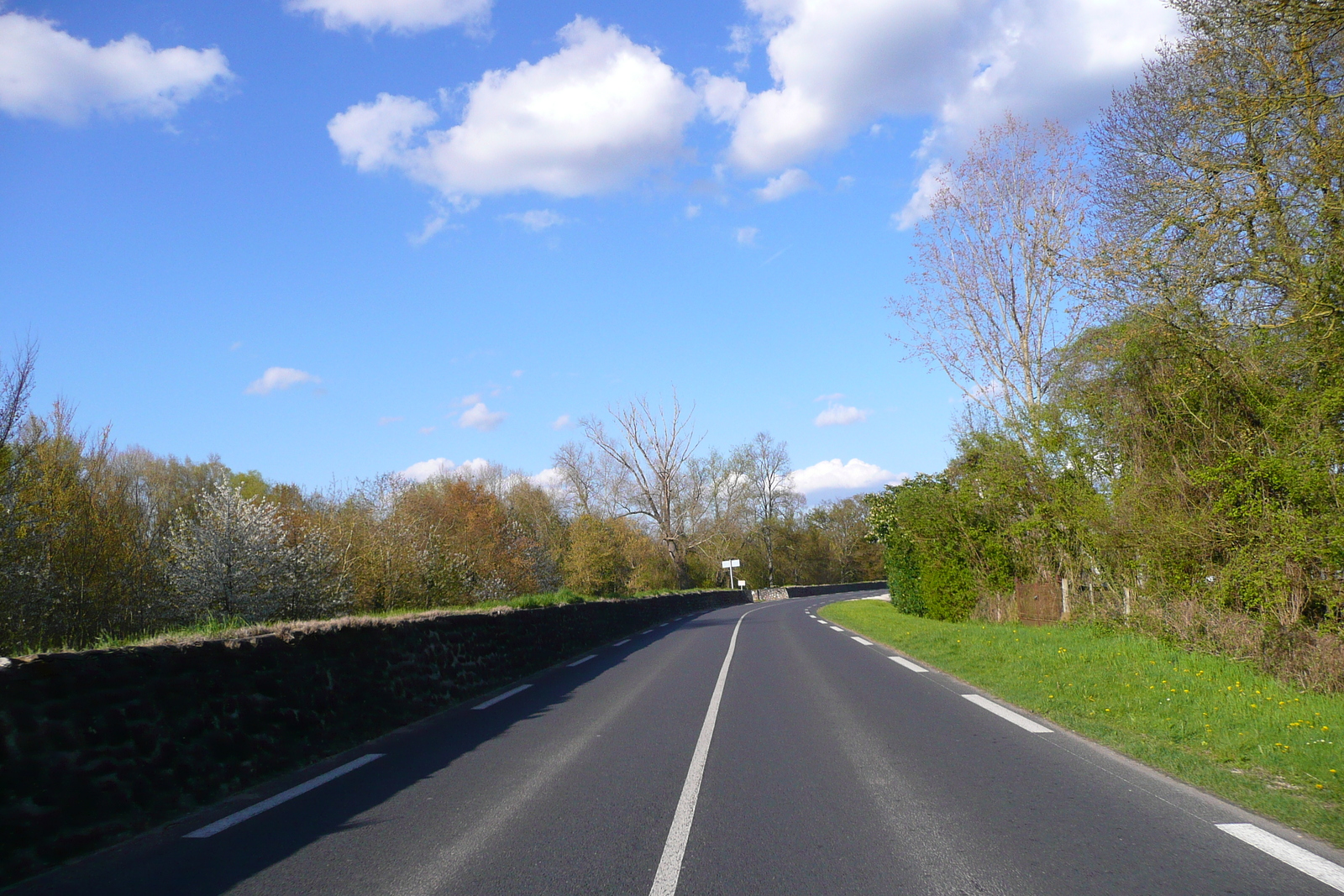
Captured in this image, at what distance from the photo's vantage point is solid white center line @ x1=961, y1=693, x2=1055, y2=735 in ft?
25.1

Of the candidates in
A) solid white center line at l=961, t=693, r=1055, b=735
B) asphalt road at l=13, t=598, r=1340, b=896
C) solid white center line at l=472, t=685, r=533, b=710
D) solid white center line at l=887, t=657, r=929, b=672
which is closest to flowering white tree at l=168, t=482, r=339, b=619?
solid white center line at l=472, t=685, r=533, b=710

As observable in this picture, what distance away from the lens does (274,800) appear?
5.83 m

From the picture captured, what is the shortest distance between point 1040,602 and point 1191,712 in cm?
1240

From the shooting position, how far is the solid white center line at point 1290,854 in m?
3.85

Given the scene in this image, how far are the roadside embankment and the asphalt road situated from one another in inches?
11.4

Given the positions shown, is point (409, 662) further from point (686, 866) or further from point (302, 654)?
point (686, 866)

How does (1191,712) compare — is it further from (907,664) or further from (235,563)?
(235,563)

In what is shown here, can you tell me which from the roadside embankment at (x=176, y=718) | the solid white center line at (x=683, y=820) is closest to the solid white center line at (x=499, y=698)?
the roadside embankment at (x=176, y=718)

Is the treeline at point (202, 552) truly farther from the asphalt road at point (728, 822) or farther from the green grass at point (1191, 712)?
the green grass at point (1191, 712)

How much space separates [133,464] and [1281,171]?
55.4 metres

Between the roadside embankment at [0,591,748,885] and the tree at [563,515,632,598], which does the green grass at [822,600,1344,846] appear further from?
the tree at [563,515,632,598]

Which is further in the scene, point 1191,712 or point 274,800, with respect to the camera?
point 1191,712

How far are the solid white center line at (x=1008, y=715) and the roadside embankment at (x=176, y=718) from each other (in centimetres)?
638

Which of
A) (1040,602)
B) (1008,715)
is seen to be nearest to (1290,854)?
(1008,715)
